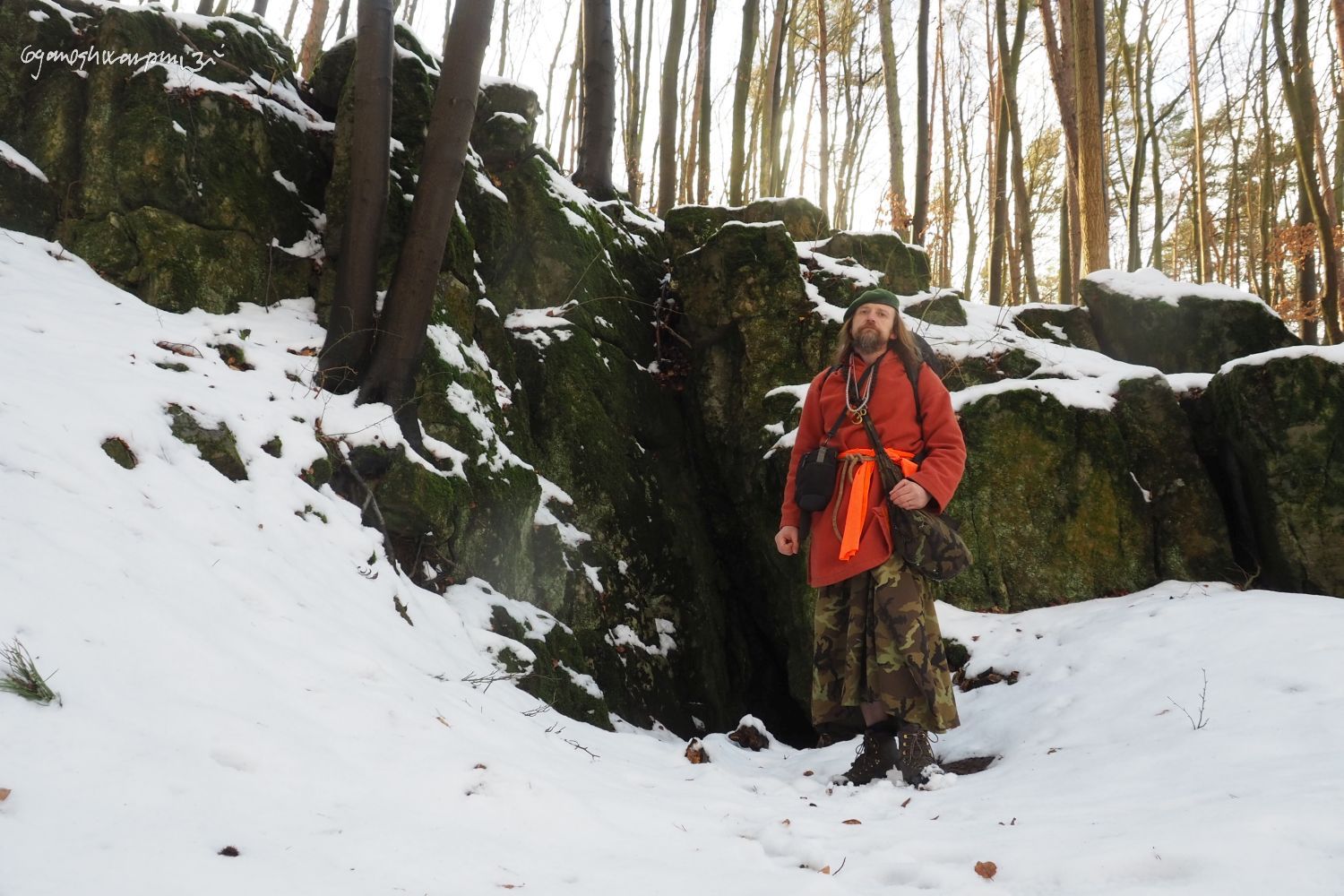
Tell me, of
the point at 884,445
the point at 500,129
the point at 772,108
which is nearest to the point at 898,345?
the point at 884,445

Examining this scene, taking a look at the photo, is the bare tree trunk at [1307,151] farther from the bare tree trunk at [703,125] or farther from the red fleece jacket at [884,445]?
the red fleece jacket at [884,445]

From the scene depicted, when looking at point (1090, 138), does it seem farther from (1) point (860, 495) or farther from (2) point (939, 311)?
(1) point (860, 495)

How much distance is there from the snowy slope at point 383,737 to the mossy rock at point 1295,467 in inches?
37.4

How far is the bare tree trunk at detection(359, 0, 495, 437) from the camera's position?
455 cm

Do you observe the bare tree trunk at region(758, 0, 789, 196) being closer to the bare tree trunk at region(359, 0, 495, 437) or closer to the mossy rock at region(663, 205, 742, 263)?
the mossy rock at region(663, 205, 742, 263)

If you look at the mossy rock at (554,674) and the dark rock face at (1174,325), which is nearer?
the mossy rock at (554,674)

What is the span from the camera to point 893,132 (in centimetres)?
1216

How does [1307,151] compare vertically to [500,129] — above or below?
above

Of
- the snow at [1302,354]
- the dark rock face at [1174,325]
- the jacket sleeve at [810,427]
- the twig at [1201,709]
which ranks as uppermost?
the dark rock face at [1174,325]

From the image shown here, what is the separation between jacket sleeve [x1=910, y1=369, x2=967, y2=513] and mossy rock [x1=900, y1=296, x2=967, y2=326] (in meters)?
3.71

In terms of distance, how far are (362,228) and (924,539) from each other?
12.5ft

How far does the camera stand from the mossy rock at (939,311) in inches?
280

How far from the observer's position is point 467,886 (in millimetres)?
1589

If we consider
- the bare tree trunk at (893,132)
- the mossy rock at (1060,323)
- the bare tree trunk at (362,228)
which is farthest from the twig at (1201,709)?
the bare tree trunk at (893,132)
